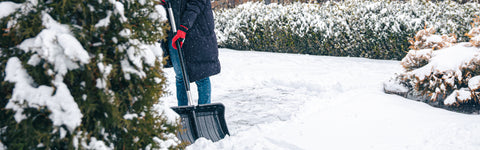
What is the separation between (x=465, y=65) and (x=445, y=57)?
9.7 inches

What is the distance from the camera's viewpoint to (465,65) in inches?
168

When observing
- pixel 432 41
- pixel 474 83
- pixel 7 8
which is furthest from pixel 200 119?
pixel 432 41

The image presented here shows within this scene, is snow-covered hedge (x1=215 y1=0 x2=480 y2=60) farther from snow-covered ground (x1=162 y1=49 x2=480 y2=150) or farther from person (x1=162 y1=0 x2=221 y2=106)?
person (x1=162 y1=0 x2=221 y2=106)

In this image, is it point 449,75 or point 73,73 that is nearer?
point 73,73

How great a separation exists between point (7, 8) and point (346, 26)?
710cm

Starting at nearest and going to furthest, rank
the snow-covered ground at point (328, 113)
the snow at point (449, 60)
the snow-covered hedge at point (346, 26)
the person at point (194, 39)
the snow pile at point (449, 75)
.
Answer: the snow-covered ground at point (328, 113) < the person at point (194, 39) < the snow pile at point (449, 75) < the snow at point (449, 60) < the snow-covered hedge at point (346, 26)

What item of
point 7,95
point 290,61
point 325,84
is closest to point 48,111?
point 7,95

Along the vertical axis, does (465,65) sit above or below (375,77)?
above

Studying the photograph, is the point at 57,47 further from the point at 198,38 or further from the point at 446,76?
the point at 446,76

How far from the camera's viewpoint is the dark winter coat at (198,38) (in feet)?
11.7

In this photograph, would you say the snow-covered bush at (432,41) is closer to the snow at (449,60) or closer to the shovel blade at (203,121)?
the snow at (449,60)

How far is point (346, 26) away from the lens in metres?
7.89

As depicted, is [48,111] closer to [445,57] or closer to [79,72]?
[79,72]

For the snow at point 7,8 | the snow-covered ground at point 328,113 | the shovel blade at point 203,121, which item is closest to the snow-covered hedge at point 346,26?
the snow-covered ground at point 328,113
